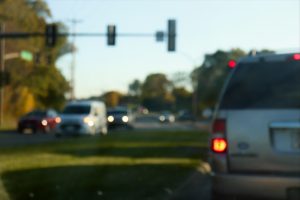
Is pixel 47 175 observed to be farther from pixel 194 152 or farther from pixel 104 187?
pixel 194 152

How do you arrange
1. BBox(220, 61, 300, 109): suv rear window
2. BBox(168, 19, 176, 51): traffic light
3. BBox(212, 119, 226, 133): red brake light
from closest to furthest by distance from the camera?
BBox(220, 61, 300, 109): suv rear window < BBox(212, 119, 226, 133): red brake light < BBox(168, 19, 176, 51): traffic light

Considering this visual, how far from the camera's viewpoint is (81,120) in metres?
27.7

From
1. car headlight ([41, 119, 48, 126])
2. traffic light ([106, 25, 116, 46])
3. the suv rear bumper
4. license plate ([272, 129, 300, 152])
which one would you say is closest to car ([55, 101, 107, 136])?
traffic light ([106, 25, 116, 46])

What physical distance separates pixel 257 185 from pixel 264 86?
3.54 ft

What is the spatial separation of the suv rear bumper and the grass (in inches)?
93.0

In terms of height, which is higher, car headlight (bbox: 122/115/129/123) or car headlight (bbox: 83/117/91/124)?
car headlight (bbox: 83/117/91/124)

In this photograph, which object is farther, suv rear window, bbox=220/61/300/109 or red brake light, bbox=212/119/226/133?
red brake light, bbox=212/119/226/133

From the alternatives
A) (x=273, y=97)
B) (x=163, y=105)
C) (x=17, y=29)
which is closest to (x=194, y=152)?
(x=273, y=97)

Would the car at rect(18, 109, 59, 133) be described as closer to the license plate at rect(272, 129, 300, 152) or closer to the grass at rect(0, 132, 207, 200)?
the grass at rect(0, 132, 207, 200)

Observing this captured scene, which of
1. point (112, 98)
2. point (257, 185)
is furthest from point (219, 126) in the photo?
point (112, 98)

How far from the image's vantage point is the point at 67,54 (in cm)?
6956

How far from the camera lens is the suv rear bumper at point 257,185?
18.7ft

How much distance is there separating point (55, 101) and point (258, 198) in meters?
61.9

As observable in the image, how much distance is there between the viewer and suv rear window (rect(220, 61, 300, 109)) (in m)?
5.98
